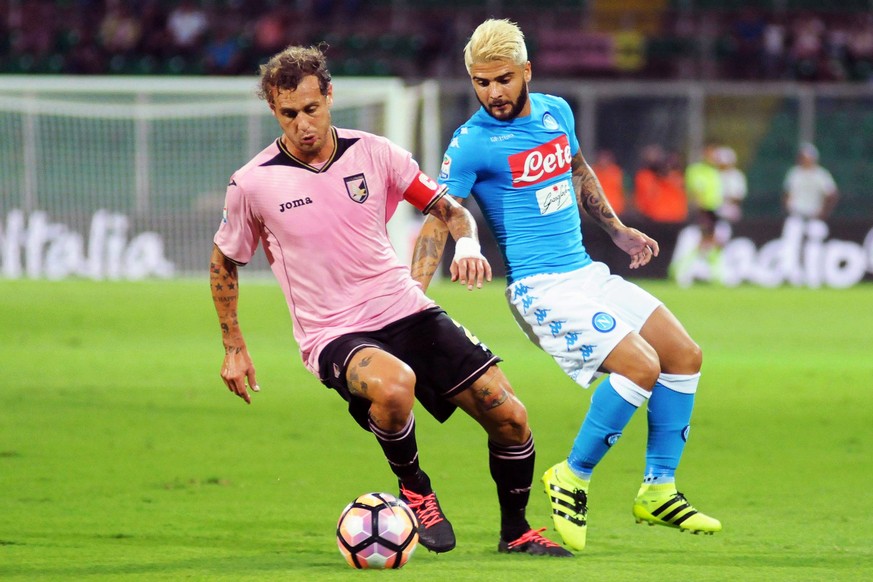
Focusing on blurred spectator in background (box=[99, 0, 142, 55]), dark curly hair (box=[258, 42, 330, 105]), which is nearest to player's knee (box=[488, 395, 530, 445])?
dark curly hair (box=[258, 42, 330, 105])

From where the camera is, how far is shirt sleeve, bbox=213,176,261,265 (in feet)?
18.1

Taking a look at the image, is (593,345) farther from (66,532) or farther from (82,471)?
(82,471)

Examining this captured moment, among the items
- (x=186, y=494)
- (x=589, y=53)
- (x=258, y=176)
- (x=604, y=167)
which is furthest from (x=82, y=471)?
(x=589, y=53)

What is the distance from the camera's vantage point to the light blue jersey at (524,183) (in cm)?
602

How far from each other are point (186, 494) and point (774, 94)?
17.0 m

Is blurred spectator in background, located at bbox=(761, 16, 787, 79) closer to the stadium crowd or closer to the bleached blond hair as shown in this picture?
the stadium crowd

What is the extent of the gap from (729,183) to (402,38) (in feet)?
24.3

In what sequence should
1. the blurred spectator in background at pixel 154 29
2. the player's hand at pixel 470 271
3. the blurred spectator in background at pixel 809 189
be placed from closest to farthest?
1. the player's hand at pixel 470 271
2. the blurred spectator in background at pixel 809 189
3. the blurred spectator in background at pixel 154 29

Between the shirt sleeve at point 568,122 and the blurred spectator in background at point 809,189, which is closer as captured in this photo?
the shirt sleeve at point 568,122

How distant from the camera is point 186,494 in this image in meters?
6.91

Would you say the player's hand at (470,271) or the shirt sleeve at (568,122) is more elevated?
the shirt sleeve at (568,122)

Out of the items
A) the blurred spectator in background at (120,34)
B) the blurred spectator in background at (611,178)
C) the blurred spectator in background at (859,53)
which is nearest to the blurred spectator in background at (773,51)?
the blurred spectator in background at (859,53)

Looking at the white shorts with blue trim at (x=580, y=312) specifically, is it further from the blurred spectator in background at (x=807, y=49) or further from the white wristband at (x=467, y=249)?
Result: the blurred spectator in background at (x=807, y=49)

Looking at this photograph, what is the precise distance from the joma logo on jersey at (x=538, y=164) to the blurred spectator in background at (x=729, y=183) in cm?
1645
